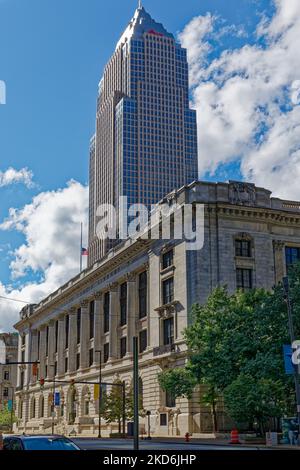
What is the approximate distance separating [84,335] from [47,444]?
7859 cm

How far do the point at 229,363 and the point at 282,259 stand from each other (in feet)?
70.7

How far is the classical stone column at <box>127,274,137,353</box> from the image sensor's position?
3041 inches

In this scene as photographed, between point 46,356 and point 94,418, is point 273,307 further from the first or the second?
point 46,356

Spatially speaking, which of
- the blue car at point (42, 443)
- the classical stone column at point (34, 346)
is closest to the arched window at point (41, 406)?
the classical stone column at point (34, 346)

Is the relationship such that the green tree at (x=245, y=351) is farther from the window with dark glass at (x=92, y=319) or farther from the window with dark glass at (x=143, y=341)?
the window with dark glass at (x=92, y=319)

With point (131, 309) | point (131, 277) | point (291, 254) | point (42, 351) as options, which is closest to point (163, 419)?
point (131, 309)

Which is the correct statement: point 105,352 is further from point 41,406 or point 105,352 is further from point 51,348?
point 41,406

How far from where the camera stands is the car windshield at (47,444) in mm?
16250

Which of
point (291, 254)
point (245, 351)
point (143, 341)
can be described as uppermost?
point (291, 254)

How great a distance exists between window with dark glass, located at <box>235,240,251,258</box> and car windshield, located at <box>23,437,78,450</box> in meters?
49.7

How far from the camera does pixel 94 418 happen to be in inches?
3361

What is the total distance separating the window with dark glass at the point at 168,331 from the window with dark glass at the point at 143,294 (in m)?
7.65

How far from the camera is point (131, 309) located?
77688mm
